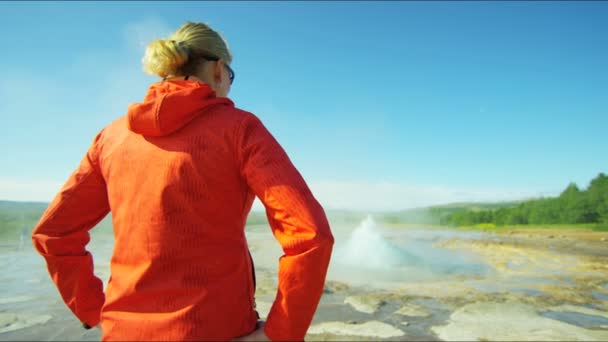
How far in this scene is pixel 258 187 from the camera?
Answer: 111 centimetres

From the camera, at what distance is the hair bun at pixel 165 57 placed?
1.27 metres

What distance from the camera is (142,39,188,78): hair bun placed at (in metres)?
1.27

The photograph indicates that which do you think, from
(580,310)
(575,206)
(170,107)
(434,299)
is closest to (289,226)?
(170,107)

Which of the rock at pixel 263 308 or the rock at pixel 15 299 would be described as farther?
the rock at pixel 15 299

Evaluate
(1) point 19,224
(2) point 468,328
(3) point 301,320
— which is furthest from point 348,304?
(1) point 19,224

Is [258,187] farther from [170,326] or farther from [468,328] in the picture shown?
[468,328]

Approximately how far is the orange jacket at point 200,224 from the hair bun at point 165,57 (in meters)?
0.10

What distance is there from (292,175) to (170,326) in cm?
55

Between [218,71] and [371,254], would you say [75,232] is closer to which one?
[218,71]

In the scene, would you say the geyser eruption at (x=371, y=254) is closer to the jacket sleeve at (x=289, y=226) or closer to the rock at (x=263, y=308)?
the rock at (x=263, y=308)

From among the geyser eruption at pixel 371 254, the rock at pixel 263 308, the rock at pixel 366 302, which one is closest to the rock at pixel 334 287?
the rock at pixel 366 302

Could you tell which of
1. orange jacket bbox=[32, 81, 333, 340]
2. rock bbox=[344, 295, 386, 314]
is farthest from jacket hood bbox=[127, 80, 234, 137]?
rock bbox=[344, 295, 386, 314]

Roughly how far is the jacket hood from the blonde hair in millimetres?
114

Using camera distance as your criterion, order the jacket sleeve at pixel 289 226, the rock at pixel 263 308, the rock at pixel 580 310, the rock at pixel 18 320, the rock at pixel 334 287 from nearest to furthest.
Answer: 1. the jacket sleeve at pixel 289 226
2. the rock at pixel 18 320
3. the rock at pixel 580 310
4. the rock at pixel 263 308
5. the rock at pixel 334 287
